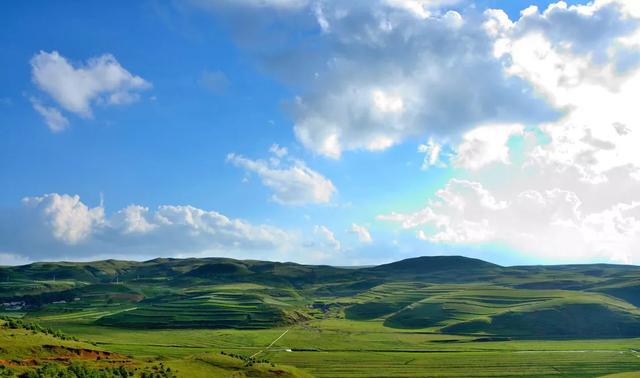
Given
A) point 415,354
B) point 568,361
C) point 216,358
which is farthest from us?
point 415,354

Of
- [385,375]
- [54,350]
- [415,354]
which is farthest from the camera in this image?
[415,354]

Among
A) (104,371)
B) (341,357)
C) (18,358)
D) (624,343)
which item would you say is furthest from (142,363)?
(624,343)

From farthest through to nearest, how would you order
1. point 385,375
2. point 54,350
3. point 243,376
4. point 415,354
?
point 415,354 → point 385,375 → point 243,376 → point 54,350

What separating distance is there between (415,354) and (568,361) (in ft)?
147

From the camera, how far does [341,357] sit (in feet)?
521

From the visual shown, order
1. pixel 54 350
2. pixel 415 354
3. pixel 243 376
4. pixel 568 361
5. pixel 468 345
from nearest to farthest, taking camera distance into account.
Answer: pixel 54 350
pixel 243 376
pixel 568 361
pixel 415 354
pixel 468 345

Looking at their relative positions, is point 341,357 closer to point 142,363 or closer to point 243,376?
point 243,376

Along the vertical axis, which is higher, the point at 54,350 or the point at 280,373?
the point at 54,350

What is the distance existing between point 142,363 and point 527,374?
99.2 metres

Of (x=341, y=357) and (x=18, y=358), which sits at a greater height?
(x=18, y=358)

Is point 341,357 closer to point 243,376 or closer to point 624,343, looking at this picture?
point 243,376

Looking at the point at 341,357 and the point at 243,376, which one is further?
the point at 341,357

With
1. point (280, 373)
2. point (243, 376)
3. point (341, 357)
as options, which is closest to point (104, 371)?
point (243, 376)

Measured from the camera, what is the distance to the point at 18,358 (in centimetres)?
7962
